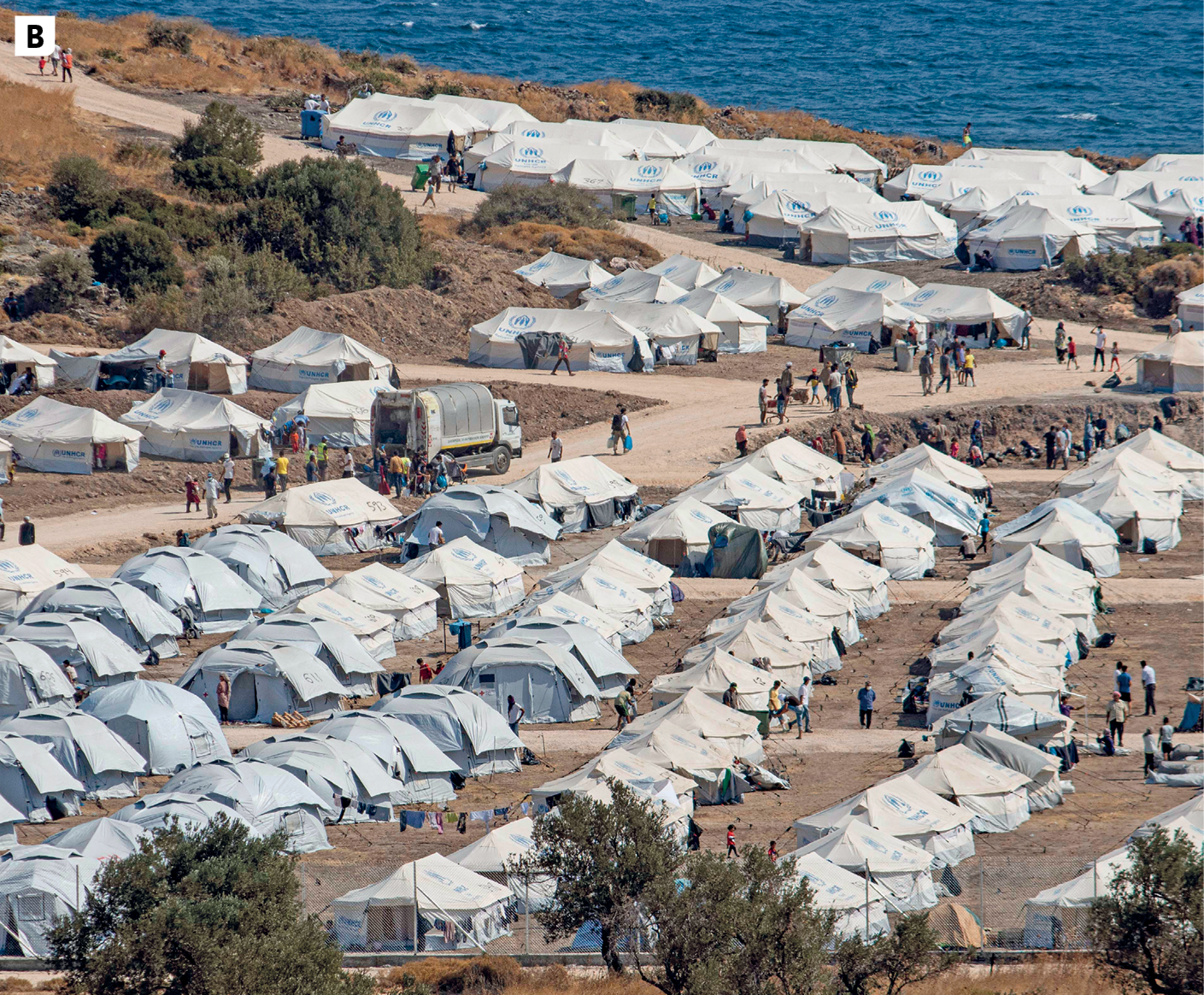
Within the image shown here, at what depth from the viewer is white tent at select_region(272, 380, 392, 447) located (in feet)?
170

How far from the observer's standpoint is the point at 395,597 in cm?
3981

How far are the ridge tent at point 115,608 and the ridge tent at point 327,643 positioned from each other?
7.81 feet

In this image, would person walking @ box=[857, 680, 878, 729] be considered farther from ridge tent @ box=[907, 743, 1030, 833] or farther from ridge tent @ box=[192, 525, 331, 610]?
ridge tent @ box=[192, 525, 331, 610]

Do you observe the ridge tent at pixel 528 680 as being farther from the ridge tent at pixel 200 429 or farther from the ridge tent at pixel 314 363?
the ridge tent at pixel 314 363

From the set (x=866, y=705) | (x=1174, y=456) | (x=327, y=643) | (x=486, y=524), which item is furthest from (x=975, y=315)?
(x=327, y=643)

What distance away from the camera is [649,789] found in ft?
95.7

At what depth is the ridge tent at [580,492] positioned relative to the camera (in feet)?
154

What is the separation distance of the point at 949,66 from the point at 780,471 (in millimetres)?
128564

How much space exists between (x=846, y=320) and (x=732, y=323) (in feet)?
13.8

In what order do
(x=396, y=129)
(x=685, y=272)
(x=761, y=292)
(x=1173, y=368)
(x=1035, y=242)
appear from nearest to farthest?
(x=1173, y=368), (x=761, y=292), (x=685, y=272), (x=1035, y=242), (x=396, y=129)

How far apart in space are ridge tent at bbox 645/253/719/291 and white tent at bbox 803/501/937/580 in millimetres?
23563

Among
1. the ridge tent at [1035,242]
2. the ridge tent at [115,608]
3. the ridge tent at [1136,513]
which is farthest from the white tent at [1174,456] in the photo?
the ridge tent at [115,608]

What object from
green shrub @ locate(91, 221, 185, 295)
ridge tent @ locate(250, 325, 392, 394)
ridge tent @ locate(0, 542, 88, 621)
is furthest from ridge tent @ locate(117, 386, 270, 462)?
green shrub @ locate(91, 221, 185, 295)

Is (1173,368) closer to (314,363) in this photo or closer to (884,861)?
(314,363)
